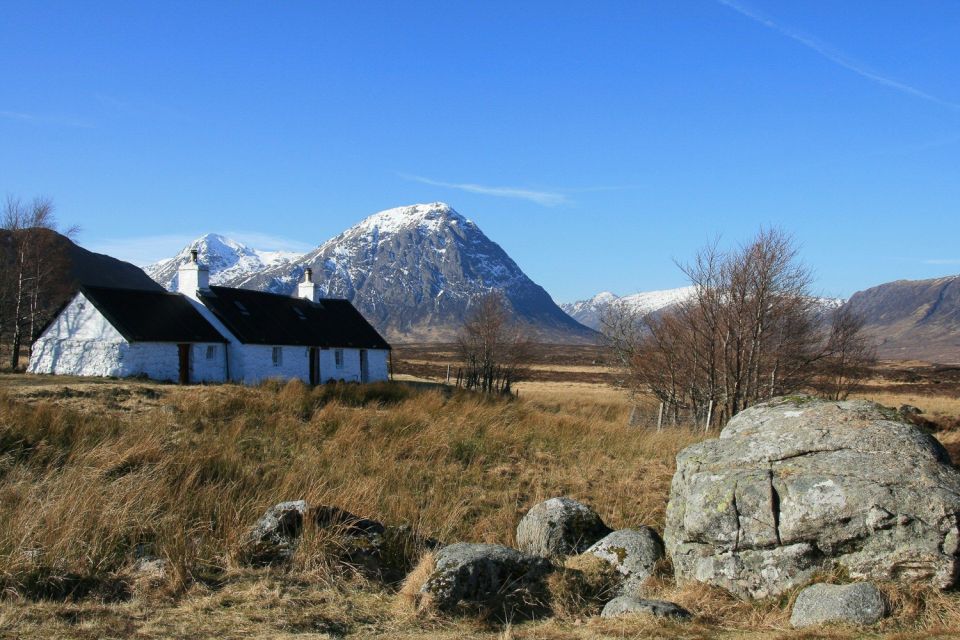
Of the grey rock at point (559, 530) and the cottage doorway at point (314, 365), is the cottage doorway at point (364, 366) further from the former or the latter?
the grey rock at point (559, 530)

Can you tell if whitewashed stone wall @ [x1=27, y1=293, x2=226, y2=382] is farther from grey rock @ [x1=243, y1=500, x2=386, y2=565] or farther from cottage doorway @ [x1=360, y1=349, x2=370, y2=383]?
grey rock @ [x1=243, y1=500, x2=386, y2=565]

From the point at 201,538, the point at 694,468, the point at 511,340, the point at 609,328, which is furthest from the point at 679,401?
the point at 201,538

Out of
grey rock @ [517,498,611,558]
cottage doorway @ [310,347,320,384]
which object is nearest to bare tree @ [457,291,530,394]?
cottage doorway @ [310,347,320,384]

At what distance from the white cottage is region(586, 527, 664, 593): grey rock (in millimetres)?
28691

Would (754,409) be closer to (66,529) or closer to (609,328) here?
(66,529)

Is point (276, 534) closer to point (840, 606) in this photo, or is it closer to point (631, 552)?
point (631, 552)

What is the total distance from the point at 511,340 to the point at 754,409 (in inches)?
1521

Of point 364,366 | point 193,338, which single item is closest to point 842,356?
point 364,366

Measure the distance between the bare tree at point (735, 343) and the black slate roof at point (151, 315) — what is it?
778 inches

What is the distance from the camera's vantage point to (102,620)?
5605mm

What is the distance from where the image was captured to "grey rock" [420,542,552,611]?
6562 mm

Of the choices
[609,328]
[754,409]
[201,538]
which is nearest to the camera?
[201,538]

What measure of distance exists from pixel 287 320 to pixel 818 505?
36.9 metres

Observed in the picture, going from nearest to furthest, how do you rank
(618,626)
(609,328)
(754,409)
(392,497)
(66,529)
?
(618,626) → (66,529) → (754,409) → (392,497) → (609,328)
